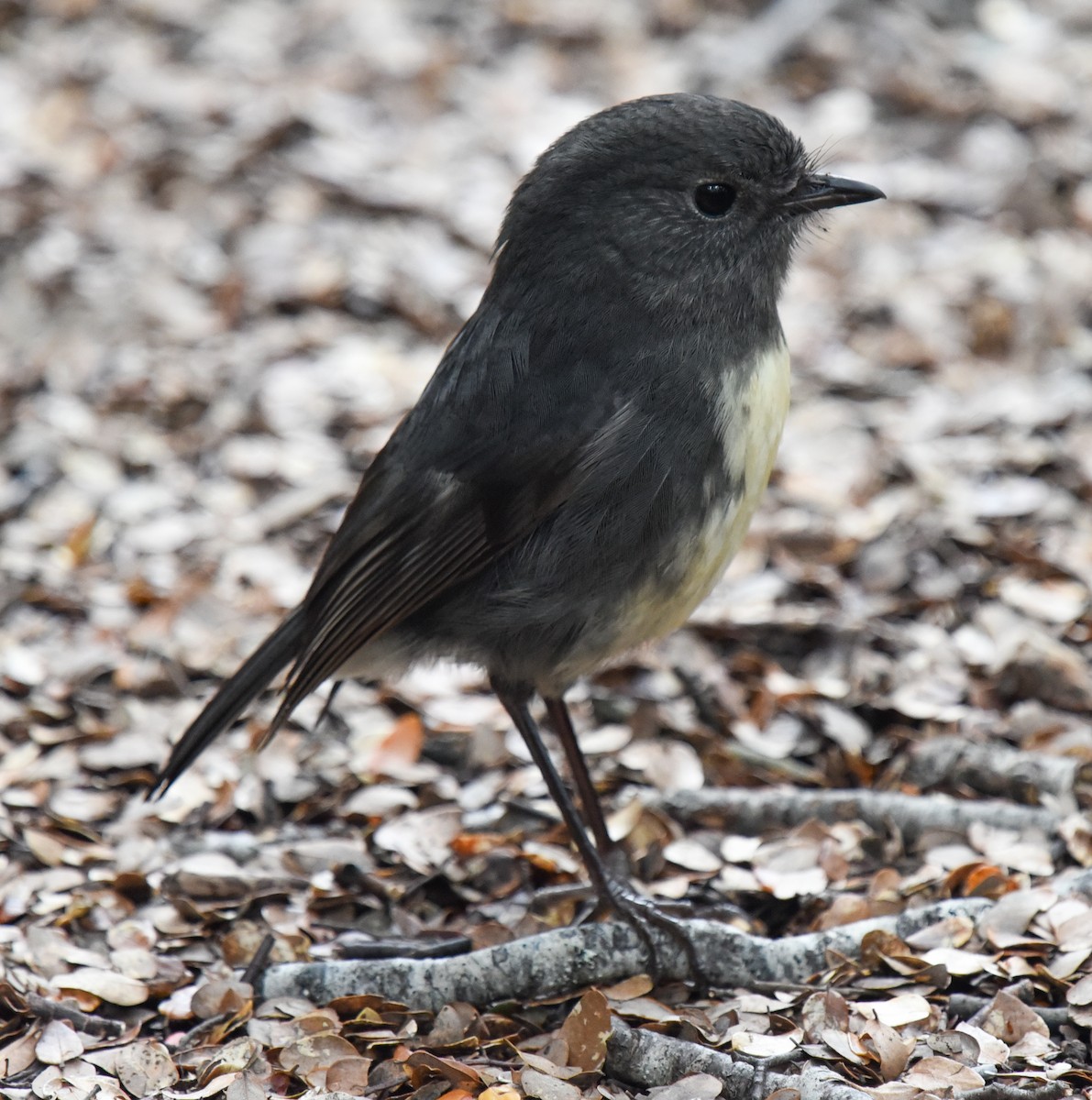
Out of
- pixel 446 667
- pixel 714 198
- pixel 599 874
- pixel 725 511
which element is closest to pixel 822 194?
pixel 714 198

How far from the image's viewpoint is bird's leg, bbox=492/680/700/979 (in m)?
3.65

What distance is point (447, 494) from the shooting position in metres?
3.69

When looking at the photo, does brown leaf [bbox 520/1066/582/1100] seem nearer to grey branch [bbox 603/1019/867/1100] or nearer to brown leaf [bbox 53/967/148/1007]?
grey branch [bbox 603/1019/867/1100]

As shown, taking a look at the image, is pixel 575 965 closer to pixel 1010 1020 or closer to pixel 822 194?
pixel 1010 1020

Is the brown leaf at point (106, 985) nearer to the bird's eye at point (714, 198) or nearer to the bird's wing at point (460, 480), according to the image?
the bird's wing at point (460, 480)

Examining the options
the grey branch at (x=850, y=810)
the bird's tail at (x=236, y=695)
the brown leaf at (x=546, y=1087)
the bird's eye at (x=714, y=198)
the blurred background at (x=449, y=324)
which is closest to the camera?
the brown leaf at (x=546, y=1087)

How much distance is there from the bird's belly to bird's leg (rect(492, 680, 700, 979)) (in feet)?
1.09

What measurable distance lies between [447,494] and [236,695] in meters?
0.74

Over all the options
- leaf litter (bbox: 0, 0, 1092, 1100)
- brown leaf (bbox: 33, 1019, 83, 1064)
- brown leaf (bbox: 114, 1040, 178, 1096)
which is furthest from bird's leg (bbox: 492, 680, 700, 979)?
brown leaf (bbox: 33, 1019, 83, 1064)

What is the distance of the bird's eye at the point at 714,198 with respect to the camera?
3.76m

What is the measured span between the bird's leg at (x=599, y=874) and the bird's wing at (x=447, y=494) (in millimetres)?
365

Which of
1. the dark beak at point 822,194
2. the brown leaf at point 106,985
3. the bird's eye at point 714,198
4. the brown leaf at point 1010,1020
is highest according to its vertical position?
the dark beak at point 822,194

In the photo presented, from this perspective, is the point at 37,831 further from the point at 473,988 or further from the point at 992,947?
the point at 992,947

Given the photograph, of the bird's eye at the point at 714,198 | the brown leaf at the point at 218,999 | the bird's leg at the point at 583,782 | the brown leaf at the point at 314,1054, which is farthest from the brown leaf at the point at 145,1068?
the bird's eye at the point at 714,198
